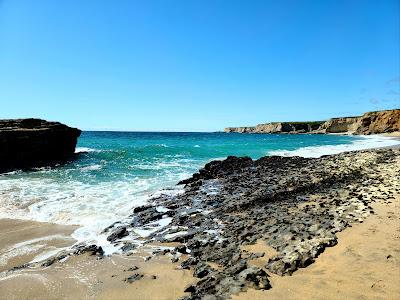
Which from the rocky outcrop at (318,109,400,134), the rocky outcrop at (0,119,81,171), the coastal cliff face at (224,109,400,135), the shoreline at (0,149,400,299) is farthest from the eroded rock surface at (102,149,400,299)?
the coastal cliff face at (224,109,400,135)

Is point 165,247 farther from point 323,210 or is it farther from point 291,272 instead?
point 323,210

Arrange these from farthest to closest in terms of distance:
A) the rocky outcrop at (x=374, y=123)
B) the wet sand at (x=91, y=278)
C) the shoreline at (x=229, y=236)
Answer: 1. the rocky outcrop at (x=374, y=123)
2. the shoreline at (x=229, y=236)
3. the wet sand at (x=91, y=278)

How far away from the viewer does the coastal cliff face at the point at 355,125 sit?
100725 millimetres

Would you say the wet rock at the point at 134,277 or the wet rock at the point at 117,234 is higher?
the wet rock at the point at 134,277

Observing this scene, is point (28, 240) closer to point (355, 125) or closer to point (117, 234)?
point (117, 234)

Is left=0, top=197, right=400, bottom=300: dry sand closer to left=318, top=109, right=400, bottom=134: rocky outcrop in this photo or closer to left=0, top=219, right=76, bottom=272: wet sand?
left=0, top=219, right=76, bottom=272: wet sand

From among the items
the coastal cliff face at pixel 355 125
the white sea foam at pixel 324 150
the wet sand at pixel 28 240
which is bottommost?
the wet sand at pixel 28 240

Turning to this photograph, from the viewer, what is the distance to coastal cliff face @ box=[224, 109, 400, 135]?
3966 inches

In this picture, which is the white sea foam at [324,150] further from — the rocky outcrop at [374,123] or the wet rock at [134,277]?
the rocky outcrop at [374,123]

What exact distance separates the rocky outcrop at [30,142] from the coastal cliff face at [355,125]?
9855cm

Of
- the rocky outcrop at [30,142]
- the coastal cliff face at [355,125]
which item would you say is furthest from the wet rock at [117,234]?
the coastal cliff face at [355,125]

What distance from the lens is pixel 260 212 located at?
1198cm

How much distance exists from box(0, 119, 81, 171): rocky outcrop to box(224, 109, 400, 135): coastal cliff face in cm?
9855

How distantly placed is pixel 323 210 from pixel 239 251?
15.4 feet
